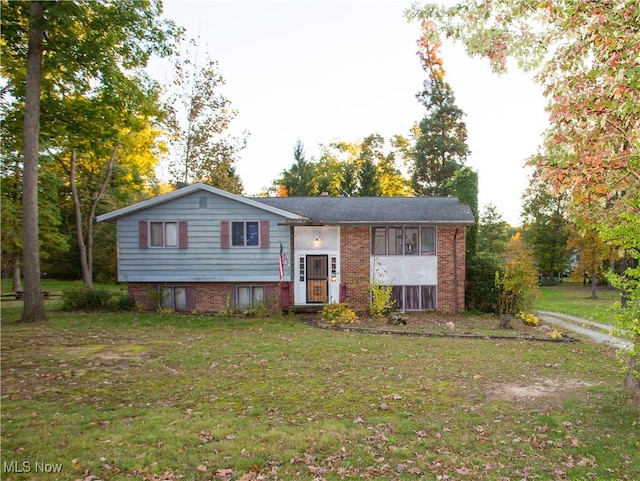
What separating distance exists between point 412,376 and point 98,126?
1504 centimetres

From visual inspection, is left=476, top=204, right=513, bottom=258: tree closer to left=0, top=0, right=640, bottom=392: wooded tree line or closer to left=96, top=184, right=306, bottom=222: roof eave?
left=0, top=0, right=640, bottom=392: wooded tree line

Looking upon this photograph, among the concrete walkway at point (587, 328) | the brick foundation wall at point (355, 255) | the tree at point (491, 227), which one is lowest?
the concrete walkway at point (587, 328)

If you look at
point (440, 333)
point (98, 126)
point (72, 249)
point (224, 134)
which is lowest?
point (440, 333)

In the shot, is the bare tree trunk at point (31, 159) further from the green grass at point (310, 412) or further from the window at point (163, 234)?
the window at point (163, 234)

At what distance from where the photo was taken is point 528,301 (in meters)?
18.0

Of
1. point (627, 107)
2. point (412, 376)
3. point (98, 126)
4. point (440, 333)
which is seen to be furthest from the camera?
point (98, 126)

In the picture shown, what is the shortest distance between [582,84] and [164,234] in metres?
16.2

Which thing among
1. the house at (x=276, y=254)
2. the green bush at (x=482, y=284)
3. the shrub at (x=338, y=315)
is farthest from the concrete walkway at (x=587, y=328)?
the shrub at (x=338, y=315)

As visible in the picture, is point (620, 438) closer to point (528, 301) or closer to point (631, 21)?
point (631, 21)

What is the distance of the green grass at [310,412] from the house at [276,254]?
7221 mm

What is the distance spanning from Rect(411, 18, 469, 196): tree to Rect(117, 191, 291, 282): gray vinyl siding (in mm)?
24823

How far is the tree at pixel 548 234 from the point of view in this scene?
139 ft

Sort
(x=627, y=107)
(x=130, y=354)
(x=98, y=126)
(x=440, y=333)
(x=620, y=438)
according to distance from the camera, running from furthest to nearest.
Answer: (x=98, y=126), (x=440, y=333), (x=130, y=354), (x=620, y=438), (x=627, y=107)

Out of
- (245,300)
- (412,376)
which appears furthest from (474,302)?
(412,376)
